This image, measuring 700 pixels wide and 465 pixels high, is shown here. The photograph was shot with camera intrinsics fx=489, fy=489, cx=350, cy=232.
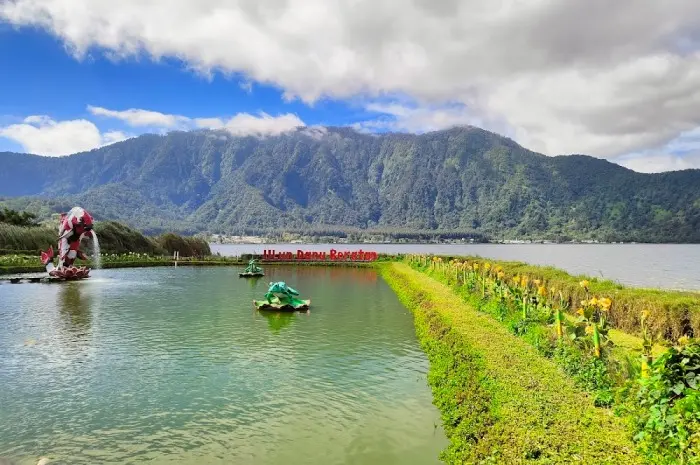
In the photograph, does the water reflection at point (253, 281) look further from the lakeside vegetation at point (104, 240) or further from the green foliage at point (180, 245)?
the green foliage at point (180, 245)

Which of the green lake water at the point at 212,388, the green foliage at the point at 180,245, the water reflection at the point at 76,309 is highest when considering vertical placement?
the green foliage at the point at 180,245

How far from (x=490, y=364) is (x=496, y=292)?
9510mm

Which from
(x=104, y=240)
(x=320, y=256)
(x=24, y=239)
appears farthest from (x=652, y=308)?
(x=104, y=240)

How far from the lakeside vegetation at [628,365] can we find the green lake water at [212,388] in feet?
11.1

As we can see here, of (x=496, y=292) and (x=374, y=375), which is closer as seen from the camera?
(x=374, y=375)

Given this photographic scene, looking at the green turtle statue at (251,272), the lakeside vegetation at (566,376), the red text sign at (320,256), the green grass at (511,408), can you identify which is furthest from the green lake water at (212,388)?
the red text sign at (320,256)

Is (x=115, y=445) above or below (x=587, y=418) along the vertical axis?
below

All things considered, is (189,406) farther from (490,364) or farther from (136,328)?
(136,328)

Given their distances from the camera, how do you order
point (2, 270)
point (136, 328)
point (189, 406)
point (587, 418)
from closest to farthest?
point (587, 418), point (189, 406), point (136, 328), point (2, 270)

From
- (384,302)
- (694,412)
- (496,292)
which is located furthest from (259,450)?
(384,302)

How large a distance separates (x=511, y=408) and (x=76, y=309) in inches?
925

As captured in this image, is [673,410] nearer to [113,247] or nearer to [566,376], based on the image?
[566,376]

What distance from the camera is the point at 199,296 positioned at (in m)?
31.3

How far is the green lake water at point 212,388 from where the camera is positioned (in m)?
9.20
